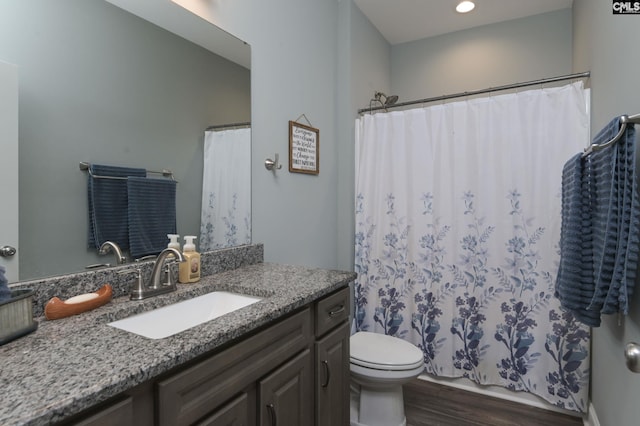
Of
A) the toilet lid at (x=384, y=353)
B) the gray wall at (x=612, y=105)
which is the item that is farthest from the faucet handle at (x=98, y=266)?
the gray wall at (x=612, y=105)

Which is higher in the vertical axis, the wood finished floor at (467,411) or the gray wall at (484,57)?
the gray wall at (484,57)

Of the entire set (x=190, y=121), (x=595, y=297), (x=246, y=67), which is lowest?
(x=595, y=297)

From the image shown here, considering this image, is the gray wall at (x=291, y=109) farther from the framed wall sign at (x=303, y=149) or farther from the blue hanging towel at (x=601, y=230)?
the blue hanging towel at (x=601, y=230)

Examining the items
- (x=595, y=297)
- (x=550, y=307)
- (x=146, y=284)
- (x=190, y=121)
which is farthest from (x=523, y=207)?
(x=146, y=284)

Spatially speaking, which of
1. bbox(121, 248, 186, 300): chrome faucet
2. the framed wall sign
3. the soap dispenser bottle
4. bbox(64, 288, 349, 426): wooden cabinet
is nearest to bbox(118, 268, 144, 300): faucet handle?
bbox(121, 248, 186, 300): chrome faucet

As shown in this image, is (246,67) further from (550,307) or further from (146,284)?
(550,307)

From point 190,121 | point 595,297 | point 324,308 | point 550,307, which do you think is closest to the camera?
point 595,297

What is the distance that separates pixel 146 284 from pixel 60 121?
0.60 m

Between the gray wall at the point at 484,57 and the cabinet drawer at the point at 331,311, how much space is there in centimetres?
237

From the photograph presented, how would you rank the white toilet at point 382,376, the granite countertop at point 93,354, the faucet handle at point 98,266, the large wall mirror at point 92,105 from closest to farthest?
the granite countertop at point 93,354
the large wall mirror at point 92,105
the faucet handle at point 98,266
the white toilet at point 382,376

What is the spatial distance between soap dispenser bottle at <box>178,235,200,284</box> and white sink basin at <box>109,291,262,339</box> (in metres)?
0.12

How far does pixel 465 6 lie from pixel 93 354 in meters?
3.11

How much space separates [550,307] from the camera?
202 centimetres

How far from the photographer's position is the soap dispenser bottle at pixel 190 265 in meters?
1.40
